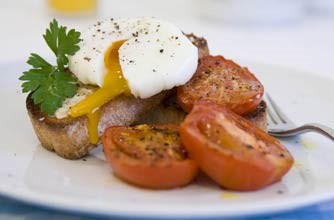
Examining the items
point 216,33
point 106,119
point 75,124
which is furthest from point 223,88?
point 216,33

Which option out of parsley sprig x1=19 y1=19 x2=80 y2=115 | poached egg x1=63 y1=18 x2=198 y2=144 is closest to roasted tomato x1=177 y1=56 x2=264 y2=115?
poached egg x1=63 y1=18 x2=198 y2=144

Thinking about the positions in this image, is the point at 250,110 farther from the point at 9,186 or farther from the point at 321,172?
the point at 9,186

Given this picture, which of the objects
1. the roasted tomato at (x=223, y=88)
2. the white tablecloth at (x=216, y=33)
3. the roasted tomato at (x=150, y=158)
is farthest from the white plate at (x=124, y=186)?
the white tablecloth at (x=216, y=33)

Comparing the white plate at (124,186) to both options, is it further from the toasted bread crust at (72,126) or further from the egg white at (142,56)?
the egg white at (142,56)

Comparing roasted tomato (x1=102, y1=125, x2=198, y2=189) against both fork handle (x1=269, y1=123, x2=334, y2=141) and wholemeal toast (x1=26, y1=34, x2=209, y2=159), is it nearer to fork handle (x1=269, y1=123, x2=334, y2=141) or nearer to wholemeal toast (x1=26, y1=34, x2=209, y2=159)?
wholemeal toast (x1=26, y1=34, x2=209, y2=159)

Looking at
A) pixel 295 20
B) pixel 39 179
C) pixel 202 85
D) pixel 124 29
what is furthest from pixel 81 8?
pixel 39 179
